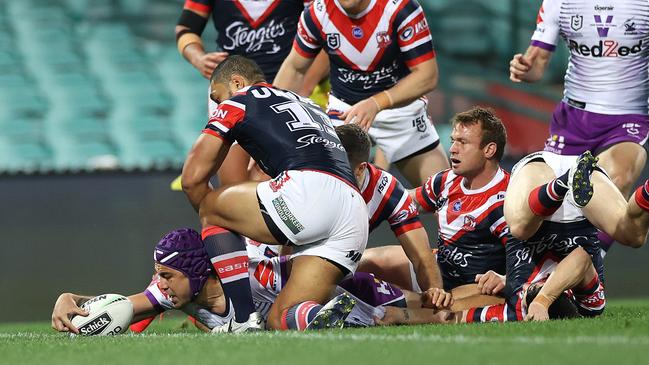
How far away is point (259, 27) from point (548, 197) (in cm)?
280

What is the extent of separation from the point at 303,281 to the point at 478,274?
111cm

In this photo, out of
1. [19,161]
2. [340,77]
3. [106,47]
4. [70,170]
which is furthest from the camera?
[106,47]

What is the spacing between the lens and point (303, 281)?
4836mm

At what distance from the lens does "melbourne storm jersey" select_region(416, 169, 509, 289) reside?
550 cm

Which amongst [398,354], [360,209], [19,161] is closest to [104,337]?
[360,209]

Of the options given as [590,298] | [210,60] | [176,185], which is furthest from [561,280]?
[176,185]

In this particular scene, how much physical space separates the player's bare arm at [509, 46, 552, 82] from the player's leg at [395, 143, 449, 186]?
95cm

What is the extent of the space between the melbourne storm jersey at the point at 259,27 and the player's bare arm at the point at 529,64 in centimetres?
172

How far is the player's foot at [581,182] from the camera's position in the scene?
470 centimetres

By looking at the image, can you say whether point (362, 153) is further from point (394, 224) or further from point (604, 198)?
point (604, 198)

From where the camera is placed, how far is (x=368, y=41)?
6426 mm

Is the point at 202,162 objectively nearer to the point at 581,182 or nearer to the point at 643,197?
the point at 581,182

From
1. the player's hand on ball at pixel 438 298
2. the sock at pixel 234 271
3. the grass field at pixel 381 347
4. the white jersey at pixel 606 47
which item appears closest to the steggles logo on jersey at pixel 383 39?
the white jersey at pixel 606 47

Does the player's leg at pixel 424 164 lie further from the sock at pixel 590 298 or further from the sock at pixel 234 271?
the sock at pixel 234 271
